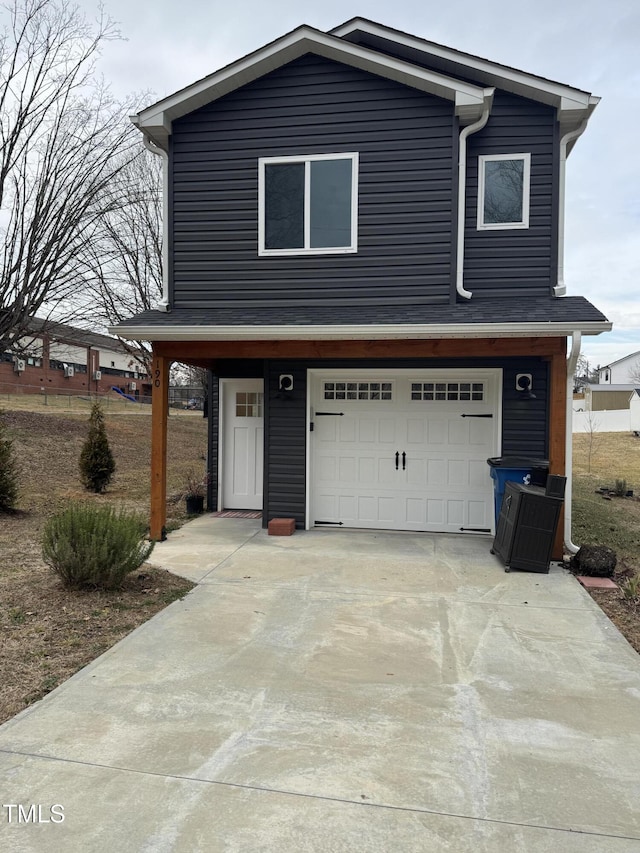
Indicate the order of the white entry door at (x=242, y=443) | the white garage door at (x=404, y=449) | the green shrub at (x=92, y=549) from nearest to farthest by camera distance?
1. the green shrub at (x=92, y=549)
2. the white garage door at (x=404, y=449)
3. the white entry door at (x=242, y=443)

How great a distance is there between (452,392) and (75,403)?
80.9ft

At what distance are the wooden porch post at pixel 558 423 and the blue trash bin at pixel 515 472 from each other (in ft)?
0.45

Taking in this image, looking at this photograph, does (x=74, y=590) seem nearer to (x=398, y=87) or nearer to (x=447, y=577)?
(x=447, y=577)

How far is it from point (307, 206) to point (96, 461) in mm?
6556

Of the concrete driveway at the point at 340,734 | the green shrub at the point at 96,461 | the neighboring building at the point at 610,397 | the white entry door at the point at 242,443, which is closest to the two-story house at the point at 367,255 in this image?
the white entry door at the point at 242,443

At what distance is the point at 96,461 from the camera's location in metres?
11.3

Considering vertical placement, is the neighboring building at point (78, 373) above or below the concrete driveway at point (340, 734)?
above

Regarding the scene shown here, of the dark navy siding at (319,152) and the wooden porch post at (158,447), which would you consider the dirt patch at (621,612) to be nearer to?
the dark navy siding at (319,152)

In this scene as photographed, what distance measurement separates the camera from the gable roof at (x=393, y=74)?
7102 mm

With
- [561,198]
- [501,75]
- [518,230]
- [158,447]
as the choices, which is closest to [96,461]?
[158,447]

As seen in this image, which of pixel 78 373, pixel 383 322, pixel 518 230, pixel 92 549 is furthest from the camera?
pixel 78 373

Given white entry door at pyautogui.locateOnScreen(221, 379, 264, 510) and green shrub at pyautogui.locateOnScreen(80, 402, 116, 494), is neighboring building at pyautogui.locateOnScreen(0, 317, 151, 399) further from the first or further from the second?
white entry door at pyautogui.locateOnScreen(221, 379, 264, 510)

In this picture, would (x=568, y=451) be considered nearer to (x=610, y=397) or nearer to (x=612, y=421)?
(x=612, y=421)

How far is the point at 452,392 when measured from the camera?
26.5 ft
